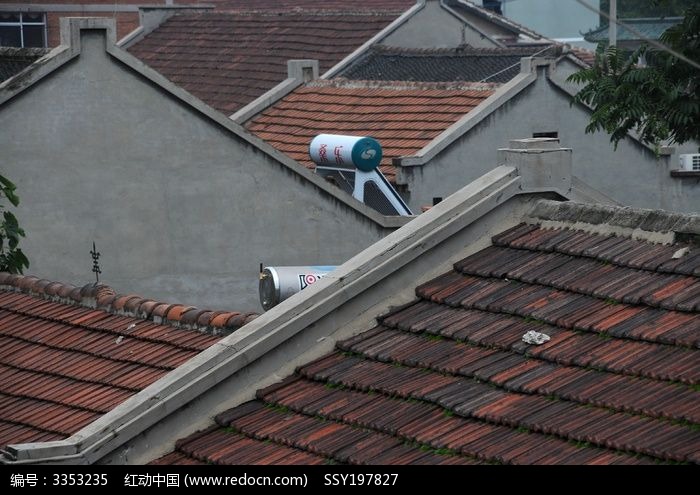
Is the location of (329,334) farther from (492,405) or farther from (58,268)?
(58,268)

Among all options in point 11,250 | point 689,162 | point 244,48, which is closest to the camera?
point 11,250

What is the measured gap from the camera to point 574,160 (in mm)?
23453

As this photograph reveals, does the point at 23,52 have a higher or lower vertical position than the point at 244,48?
lower

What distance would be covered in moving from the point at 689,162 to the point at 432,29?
640 cm

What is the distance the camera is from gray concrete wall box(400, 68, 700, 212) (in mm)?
22094

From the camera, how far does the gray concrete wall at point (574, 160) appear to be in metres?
22.1

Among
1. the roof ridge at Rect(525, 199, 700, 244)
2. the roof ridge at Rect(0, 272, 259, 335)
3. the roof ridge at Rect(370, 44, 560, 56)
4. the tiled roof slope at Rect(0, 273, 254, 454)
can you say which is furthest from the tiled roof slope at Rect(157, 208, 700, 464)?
the roof ridge at Rect(370, 44, 560, 56)

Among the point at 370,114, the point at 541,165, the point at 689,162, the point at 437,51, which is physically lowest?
the point at 689,162

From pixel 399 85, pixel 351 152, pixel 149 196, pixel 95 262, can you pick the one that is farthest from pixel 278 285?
pixel 399 85

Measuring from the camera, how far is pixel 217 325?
34.1ft

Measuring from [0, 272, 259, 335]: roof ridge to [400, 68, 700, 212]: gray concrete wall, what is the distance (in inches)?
386

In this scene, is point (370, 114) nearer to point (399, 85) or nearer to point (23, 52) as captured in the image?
point (399, 85)

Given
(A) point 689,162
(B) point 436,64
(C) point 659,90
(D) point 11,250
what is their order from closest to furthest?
(D) point 11,250, (C) point 659,90, (A) point 689,162, (B) point 436,64

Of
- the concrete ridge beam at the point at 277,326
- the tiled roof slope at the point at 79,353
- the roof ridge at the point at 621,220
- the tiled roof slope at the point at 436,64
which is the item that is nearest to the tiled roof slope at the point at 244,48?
the tiled roof slope at the point at 436,64
